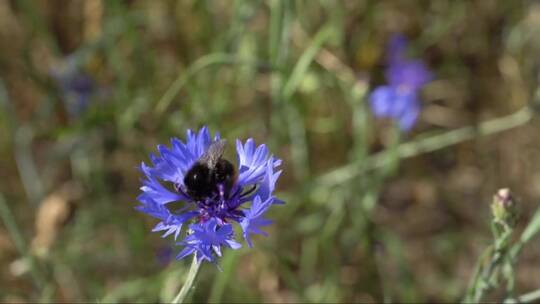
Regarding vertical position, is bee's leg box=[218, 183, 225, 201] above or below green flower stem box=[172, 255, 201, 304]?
above

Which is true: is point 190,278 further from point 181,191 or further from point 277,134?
point 277,134

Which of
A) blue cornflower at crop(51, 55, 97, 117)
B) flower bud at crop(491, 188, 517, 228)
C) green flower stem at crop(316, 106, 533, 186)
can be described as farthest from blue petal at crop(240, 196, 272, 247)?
blue cornflower at crop(51, 55, 97, 117)

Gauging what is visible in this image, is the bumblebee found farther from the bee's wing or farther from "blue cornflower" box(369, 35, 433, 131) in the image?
"blue cornflower" box(369, 35, 433, 131)

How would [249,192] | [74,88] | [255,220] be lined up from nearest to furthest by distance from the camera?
[255,220]
[249,192]
[74,88]

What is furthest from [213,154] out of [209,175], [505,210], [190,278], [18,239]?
[18,239]

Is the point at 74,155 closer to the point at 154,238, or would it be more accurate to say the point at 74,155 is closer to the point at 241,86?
the point at 154,238
